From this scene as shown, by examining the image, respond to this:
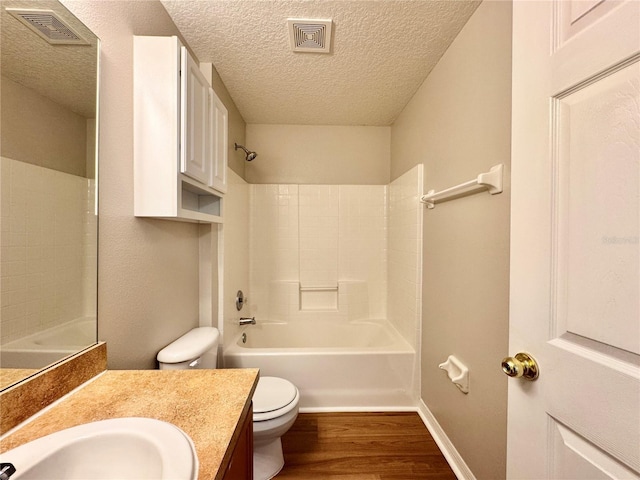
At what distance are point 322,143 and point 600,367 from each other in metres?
2.61

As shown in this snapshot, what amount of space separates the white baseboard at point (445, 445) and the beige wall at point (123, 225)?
1.62 meters

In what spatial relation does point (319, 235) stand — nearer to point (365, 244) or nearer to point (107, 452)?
point (365, 244)

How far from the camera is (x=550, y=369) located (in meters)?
0.58

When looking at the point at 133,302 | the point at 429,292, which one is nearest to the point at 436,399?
the point at 429,292

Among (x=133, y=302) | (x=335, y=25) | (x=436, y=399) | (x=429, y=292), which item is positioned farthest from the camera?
(x=429, y=292)

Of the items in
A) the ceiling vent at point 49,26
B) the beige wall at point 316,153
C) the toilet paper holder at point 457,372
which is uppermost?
the beige wall at point 316,153

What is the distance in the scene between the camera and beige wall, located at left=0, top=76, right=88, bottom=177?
2.18ft

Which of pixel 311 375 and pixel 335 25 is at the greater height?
pixel 335 25

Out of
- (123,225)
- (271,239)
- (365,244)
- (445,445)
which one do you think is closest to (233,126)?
(271,239)

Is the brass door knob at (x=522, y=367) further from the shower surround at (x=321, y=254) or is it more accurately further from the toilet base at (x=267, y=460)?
the shower surround at (x=321, y=254)

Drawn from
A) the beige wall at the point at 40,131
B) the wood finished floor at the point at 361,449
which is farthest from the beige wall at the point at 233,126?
the wood finished floor at the point at 361,449

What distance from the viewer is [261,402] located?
144 centimetres

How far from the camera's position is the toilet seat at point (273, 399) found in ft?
4.48

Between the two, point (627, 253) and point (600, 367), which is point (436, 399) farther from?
point (627, 253)
